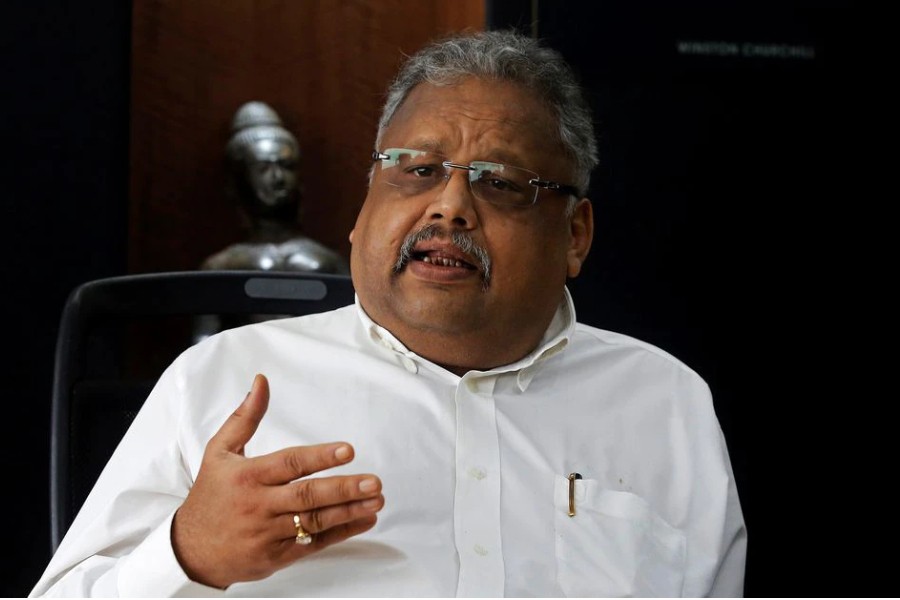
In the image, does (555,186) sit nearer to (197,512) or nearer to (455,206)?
(455,206)

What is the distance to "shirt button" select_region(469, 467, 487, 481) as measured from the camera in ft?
4.44

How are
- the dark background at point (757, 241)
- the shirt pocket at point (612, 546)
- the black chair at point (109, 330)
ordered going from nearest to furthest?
the shirt pocket at point (612, 546) → the black chair at point (109, 330) → the dark background at point (757, 241)

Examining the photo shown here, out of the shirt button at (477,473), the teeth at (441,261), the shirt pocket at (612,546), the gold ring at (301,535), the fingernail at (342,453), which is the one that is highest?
the teeth at (441,261)

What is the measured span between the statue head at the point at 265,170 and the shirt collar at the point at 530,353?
4.83 feet

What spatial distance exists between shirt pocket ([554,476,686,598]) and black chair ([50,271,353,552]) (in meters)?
0.49

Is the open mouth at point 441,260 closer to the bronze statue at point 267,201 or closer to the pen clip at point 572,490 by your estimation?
the pen clip at point 572,490

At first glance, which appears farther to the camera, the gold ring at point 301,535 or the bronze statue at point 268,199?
the bronze statue at point 268,199

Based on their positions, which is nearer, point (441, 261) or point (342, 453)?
point (342, 453)

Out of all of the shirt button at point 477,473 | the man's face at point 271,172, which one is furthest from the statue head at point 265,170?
the shirt button at point 477,473

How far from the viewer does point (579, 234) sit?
161 centimetres

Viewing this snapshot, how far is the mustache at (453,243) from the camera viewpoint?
1.39 metres

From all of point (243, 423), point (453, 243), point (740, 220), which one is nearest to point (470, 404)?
point (453, 243)

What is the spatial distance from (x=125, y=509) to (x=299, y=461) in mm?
369

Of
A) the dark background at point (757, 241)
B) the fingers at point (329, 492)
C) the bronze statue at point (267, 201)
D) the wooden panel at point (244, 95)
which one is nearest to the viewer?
the fingers at point (329, 492)
